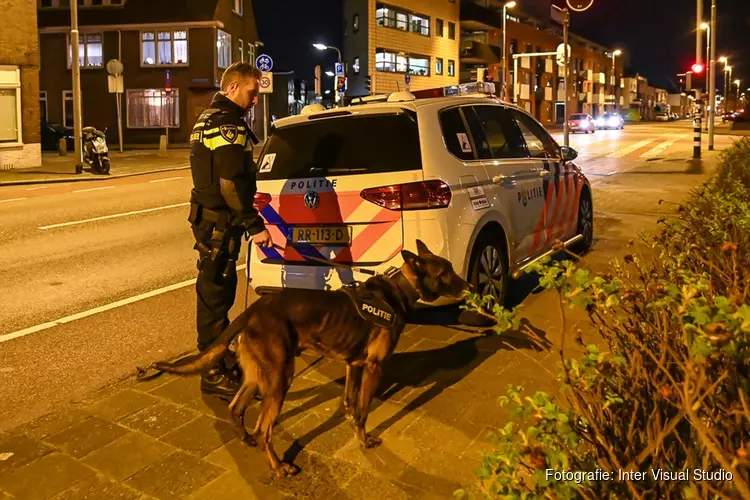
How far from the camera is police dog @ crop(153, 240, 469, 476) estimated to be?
3.41 metres

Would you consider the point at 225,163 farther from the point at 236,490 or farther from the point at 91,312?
the point at 91,312

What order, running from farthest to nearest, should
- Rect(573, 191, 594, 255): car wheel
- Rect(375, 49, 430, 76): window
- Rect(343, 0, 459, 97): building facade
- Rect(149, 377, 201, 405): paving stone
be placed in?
Rect(375, 49, 430, 76): window < Rect(343, 0, 459, 97): building facade < Rect(573, 191, 594, 255): car wheel < Rect(149, 377, 201, 405): paving stone

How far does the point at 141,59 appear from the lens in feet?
126

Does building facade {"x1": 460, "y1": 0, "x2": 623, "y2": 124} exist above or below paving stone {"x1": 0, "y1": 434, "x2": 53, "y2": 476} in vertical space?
above

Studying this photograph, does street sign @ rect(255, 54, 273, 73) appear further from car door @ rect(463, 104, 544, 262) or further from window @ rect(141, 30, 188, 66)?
car door @ rect(463, 104, 544, 262)

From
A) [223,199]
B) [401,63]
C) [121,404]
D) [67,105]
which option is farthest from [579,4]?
[401,63]

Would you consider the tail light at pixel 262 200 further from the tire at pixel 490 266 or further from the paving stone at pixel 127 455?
the paving stone at pixel 127 455

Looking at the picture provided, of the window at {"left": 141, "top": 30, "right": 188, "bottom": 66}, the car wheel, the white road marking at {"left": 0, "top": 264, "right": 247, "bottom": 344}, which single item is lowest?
the white road marking at {"left": 0, "top": 264, "right": 247, "bottom": 344}

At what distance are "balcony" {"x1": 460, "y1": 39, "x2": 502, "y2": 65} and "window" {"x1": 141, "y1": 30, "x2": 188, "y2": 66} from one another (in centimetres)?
3016

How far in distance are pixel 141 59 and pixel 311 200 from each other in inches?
1444

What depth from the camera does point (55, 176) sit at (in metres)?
20.5

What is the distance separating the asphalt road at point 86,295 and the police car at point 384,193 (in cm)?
123

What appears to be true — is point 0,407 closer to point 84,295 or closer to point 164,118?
point 84,295

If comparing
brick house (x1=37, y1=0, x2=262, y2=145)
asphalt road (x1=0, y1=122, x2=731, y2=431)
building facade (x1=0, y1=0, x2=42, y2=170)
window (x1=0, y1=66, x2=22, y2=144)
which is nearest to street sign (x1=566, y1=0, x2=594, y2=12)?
asphalt road (x1=0, y1=122, x2=731, y2=431)
